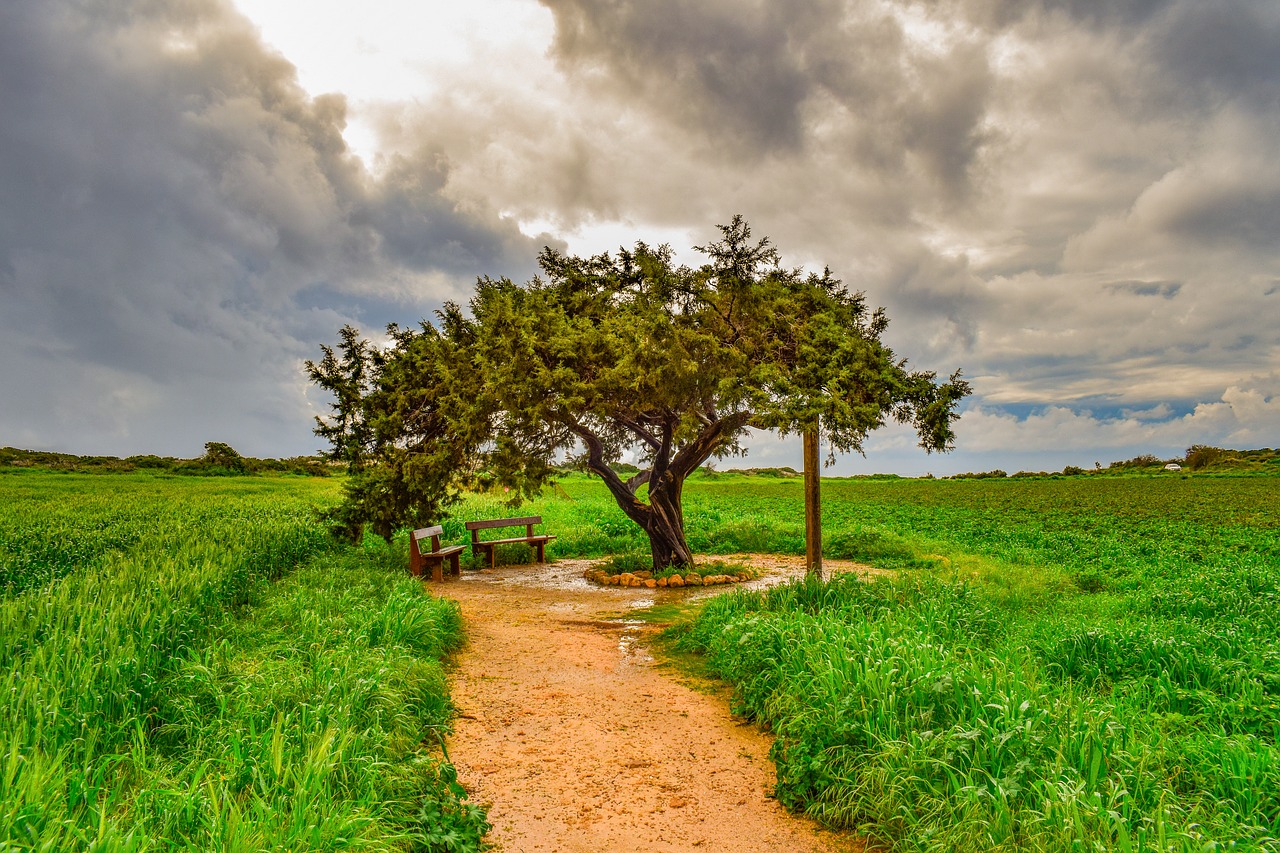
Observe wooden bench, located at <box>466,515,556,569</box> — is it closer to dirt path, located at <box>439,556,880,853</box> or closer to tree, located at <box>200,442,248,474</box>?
dirt path, located at <box>439,556,880,853</box>

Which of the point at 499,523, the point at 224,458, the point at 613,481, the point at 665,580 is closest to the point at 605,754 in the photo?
the point at 665,580

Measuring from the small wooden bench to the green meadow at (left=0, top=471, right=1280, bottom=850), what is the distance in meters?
2.70

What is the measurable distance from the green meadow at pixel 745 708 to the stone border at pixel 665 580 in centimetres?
454

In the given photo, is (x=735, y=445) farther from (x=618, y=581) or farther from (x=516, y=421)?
(x=516, y=421)

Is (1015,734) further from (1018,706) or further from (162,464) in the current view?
(162,464)

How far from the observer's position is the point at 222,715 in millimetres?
5090

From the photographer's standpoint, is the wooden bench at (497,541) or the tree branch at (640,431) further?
the wooden bench at (497,541)

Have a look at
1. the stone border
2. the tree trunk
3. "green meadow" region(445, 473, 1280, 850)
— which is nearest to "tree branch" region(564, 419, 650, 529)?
the tree trunk

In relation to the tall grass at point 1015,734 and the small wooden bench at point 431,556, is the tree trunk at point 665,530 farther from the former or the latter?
the tall grass at point 1015,734

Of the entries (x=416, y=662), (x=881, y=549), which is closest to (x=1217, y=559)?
(x=881, y=549)

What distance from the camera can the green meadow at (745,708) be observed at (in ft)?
11.9

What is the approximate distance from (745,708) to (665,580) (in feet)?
25.6

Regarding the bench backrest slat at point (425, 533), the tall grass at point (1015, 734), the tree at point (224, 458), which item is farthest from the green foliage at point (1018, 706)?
the tree at point (224, 458)

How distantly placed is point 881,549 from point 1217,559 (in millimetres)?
7791
